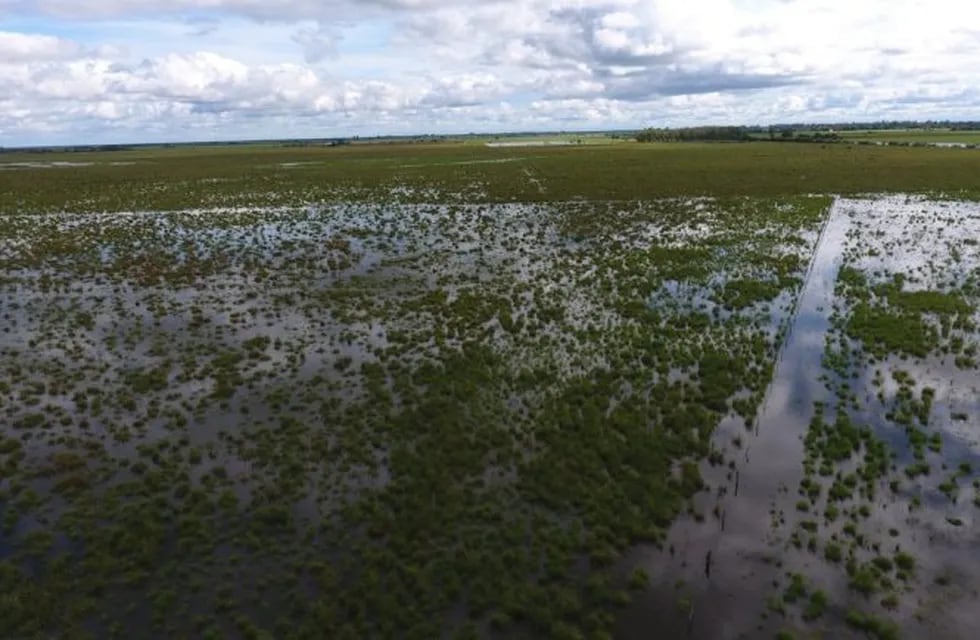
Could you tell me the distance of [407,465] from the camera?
17.2 metres

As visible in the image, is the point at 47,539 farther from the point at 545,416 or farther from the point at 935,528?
the point at 935,528

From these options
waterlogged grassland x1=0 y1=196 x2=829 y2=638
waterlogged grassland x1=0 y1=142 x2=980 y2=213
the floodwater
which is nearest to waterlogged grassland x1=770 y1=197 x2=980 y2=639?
the floodwater

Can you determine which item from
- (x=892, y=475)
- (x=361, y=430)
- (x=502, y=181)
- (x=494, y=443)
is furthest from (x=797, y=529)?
(x=502, y=181)

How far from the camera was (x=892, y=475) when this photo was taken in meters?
16.2

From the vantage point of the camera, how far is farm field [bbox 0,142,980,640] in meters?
12.5

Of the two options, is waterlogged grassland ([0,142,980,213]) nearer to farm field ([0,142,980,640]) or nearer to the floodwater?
farm field ([0,142,980,640])

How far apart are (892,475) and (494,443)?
410 inches

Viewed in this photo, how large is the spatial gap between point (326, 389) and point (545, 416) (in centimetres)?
771

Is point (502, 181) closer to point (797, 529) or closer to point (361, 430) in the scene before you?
point (361, 430)

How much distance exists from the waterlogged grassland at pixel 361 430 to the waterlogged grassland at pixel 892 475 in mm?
2803

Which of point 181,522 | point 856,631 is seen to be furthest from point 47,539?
point 856,631

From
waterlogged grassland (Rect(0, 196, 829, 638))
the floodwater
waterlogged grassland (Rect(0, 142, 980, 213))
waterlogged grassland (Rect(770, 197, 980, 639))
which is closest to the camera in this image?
the floodwater

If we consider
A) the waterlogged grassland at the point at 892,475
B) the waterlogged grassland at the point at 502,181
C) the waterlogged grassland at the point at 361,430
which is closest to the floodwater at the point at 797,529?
the waterlogged grassland at the point at 892,475

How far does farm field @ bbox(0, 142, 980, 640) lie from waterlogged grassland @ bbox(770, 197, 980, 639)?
8cm
